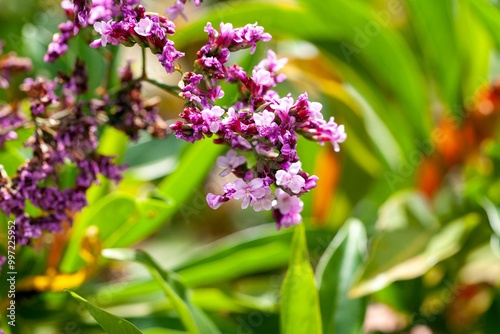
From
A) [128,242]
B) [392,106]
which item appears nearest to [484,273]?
[392,106]

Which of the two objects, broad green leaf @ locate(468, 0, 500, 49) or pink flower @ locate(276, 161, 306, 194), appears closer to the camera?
pink flower @ locate(276, 161, 306, 194)

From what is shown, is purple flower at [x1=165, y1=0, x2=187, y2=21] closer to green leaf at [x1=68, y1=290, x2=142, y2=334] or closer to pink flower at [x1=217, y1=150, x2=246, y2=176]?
pink flower at [x1=217, y1=150, x2=246, y2=176]

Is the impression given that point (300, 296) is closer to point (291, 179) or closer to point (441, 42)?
point (291, 179)

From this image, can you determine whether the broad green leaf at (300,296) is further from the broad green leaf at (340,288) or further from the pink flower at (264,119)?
the pink flower at (264,119)

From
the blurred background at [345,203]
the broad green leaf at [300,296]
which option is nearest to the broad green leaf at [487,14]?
the blurred background at [345,203]

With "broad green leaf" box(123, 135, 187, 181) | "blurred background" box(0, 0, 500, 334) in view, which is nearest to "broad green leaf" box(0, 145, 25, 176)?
"blurred background" box(0, 0, 500, 334)

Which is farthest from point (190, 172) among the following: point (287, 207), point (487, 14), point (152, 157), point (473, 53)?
point (473, 53)
